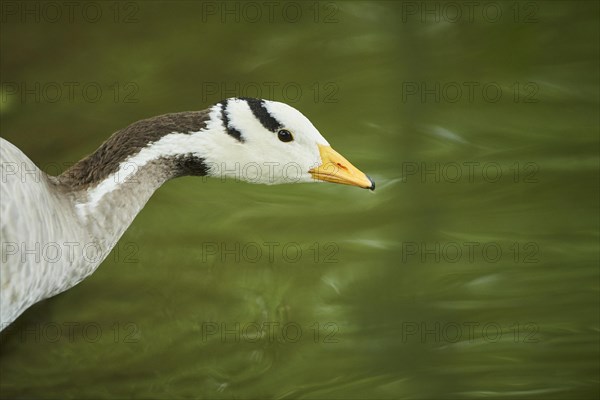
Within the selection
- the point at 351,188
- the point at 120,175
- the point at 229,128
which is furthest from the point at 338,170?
the point at 351,188

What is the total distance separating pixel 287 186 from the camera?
2930 millimetres

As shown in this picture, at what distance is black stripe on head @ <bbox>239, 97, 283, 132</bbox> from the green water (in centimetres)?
112

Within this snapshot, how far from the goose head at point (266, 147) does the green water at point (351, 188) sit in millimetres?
1054

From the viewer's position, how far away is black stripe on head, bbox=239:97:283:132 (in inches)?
69.2

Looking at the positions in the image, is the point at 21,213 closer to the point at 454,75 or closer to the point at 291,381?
the point at 291,381

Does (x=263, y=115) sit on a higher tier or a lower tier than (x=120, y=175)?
higher

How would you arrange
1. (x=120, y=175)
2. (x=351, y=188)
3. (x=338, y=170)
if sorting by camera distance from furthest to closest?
(x=351, y=188) → (x=338, y=170) → (x=120, y=175)

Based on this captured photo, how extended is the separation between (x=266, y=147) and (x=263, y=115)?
0.08 metres

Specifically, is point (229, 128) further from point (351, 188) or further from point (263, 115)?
point (351, 188)

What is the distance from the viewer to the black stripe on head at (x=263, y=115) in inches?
69.2

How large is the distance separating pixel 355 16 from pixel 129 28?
2.87 ft

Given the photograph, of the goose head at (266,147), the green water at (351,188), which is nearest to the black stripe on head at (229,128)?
the goose head at (266,147)

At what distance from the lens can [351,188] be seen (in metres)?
2.91

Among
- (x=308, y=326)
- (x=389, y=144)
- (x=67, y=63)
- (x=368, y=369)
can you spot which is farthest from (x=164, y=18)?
(x=368, y=369)
